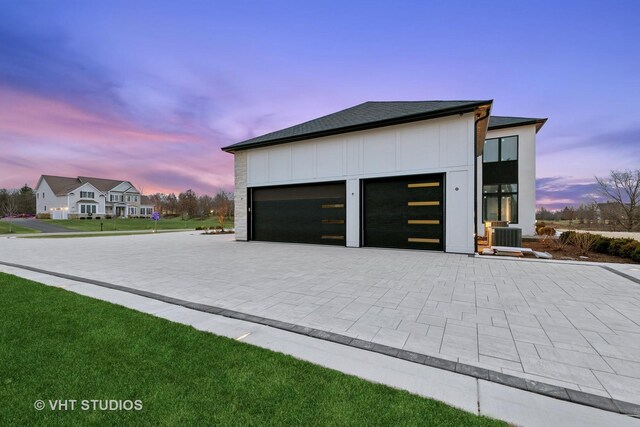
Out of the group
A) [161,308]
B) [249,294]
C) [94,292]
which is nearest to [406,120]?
[249,294]

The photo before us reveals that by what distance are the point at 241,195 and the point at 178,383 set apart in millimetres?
13803

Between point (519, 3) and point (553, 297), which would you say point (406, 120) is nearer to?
point (519, 3)

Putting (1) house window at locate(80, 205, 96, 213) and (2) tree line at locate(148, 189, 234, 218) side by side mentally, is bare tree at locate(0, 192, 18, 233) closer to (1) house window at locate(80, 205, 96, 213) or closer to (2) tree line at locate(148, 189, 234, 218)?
(1) house window at locate(80, 205, 96, 213)

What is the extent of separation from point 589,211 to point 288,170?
38662 millimetres

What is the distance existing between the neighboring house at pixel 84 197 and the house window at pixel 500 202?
59.2m

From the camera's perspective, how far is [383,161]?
11.2m

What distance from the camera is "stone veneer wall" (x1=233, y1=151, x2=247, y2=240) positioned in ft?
49.4

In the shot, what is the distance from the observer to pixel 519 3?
10273 mm

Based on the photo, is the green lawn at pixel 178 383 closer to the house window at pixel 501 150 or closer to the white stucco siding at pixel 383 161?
the white stucco siding at pixel 383 161

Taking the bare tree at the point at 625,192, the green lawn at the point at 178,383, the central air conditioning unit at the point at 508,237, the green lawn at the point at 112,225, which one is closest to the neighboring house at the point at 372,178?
the central air conditioning unit at the point at 508,237

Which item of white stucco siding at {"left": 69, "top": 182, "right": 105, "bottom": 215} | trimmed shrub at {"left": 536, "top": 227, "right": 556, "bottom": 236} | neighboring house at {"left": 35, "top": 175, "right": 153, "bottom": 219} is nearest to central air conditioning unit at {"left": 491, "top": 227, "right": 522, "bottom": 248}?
trimmed shrub at {"left": 536, "top": 227, "right": 556, "bottom": 236}

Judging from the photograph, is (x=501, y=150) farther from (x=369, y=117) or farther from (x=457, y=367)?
(x=457, y=367)

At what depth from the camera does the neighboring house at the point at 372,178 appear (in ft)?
32.0

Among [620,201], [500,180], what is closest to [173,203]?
[500,180]
